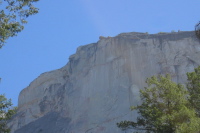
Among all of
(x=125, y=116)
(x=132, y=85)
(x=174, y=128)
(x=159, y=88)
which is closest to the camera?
(x=174, y=128)

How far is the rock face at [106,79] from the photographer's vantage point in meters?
55.6

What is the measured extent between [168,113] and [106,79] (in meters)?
40.9

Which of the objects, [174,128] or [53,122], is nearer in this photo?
[174,128]

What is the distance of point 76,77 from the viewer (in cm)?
6362

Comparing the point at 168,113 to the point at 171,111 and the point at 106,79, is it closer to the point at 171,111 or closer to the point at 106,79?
the point at 171,111

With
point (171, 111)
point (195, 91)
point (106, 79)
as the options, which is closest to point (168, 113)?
point (171, 111)

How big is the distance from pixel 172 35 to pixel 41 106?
23.5 m

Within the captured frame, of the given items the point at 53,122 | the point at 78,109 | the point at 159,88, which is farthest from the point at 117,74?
the point at 159,88

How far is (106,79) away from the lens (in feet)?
195

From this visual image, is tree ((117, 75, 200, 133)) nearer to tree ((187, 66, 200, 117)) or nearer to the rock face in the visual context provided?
tree ((187, 66, 200, 117))

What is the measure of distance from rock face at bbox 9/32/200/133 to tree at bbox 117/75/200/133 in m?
32.4

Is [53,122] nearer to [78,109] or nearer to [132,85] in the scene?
[78,109]

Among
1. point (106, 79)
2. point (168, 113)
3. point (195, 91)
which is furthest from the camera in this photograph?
point (106, 79)

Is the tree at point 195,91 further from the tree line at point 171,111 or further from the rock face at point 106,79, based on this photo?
the rock face at point 106,79
